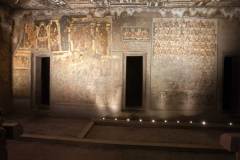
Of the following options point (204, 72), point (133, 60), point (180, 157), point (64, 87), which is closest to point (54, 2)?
point (64, 87)

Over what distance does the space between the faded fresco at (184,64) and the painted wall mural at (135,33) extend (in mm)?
347

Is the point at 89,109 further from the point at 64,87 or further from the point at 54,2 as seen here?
the point at 54,2

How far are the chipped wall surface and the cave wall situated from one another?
48cm

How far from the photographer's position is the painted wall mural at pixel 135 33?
9742 mm

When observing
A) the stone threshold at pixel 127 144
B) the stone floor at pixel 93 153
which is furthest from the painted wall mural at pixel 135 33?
the stone floor at pixel 93 153

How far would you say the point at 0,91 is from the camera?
9.82m

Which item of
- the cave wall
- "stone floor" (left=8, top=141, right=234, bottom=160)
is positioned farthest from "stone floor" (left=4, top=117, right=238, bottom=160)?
the cave wall

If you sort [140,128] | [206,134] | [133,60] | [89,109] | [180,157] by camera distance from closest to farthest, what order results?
[180,157] < [206,134] < [140,128] < [89,109] < [133,60]

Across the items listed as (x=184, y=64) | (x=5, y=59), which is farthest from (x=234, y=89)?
(x=5, y=59)

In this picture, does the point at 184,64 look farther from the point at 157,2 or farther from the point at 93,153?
the point at 93,153

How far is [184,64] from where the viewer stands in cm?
964

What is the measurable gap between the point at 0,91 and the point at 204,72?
792 cm

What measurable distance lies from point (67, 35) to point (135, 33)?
9.01ft

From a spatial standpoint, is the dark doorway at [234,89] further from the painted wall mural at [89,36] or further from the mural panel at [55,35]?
the mural panel at [55,35]
